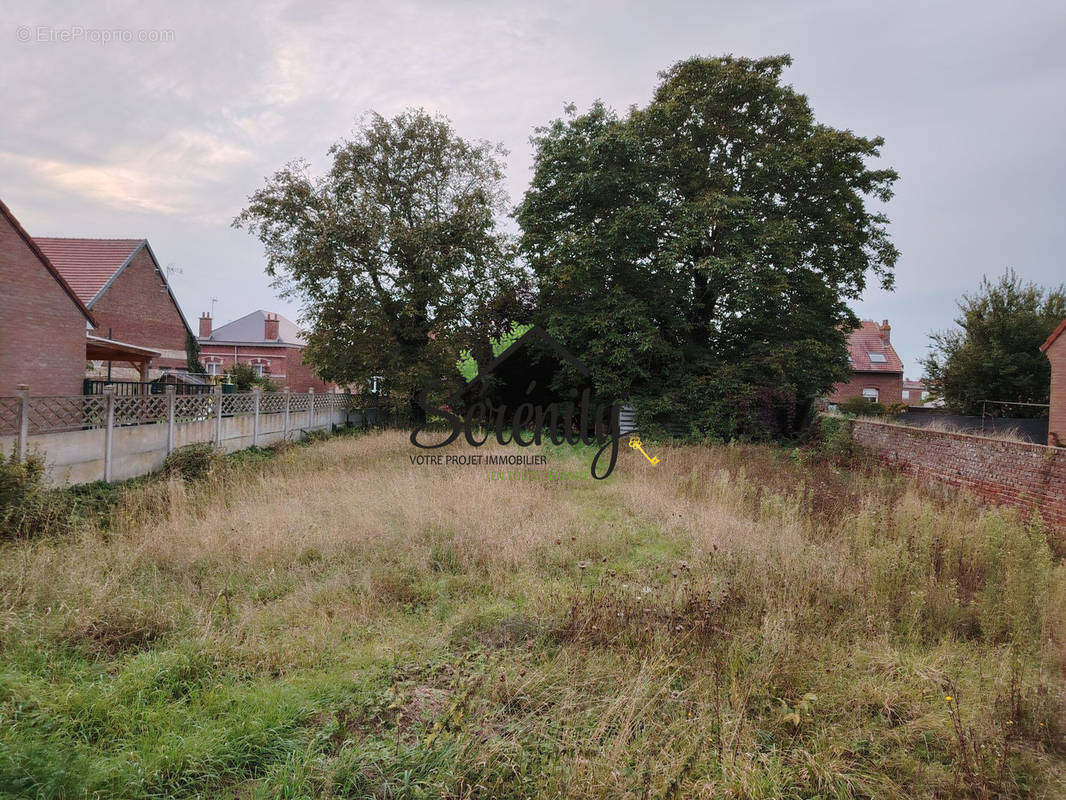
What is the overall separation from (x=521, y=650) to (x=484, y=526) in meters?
2.64

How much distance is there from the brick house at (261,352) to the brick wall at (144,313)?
34.2 ft

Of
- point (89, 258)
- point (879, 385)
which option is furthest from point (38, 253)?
point (879, 385)

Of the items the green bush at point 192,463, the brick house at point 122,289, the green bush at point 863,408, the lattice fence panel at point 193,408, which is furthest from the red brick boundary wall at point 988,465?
the brick house at point 122,289

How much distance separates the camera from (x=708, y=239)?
1572cm

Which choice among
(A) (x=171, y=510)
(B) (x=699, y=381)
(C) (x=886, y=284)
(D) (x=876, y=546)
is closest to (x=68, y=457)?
(A) (x=171, y=510)

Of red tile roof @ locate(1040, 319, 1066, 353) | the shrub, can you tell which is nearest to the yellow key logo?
the shrub

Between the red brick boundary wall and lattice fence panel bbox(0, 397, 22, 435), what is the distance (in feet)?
47.7

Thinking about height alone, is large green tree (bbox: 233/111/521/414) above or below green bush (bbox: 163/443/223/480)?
above

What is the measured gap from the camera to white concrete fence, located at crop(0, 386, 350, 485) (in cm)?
785

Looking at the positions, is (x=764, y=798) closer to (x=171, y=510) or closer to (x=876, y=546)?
(x=876, y=546)

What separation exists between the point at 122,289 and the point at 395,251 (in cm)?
1442

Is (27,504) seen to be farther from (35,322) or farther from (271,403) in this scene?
(35,322)

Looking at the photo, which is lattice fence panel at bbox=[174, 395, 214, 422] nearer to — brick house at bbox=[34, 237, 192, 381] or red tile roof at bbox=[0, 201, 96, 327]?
red tile roof at bbox=[0, 201, 96, 327]

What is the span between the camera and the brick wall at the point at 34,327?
1452 centimetres
